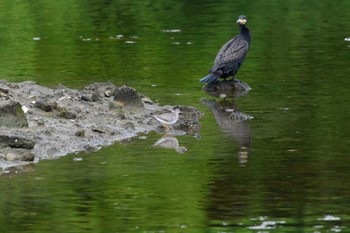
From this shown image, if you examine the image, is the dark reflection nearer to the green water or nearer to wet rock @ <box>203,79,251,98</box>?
the green water

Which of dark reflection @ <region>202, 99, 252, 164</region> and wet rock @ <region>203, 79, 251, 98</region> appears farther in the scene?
wet rock @ <region>203, 79, 251, 98</region>

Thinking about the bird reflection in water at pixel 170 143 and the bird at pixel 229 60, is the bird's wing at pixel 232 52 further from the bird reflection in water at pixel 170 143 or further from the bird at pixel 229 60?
the bird reflection in water at pixel 170 143

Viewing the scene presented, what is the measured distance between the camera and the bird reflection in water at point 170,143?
534 inches

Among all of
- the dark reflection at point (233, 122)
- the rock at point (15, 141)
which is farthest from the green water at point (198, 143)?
the rock at point (15, 141)

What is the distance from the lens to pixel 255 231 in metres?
9.73

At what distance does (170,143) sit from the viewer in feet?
45.7

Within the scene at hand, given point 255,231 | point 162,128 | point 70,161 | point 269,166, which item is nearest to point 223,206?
point 255,231

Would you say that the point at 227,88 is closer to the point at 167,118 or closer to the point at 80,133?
the point at 167,118

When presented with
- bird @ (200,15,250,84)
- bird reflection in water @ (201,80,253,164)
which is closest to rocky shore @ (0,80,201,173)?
bird reflection in water @ (201,80,253,164)

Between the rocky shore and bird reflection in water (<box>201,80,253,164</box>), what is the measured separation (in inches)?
17.4

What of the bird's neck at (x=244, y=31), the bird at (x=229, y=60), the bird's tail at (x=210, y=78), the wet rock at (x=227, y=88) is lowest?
the wet rock at (x=227, y=88)

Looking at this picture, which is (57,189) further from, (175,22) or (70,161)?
(175,22)

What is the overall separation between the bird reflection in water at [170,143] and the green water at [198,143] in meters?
0.11

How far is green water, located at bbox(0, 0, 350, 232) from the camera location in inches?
410
